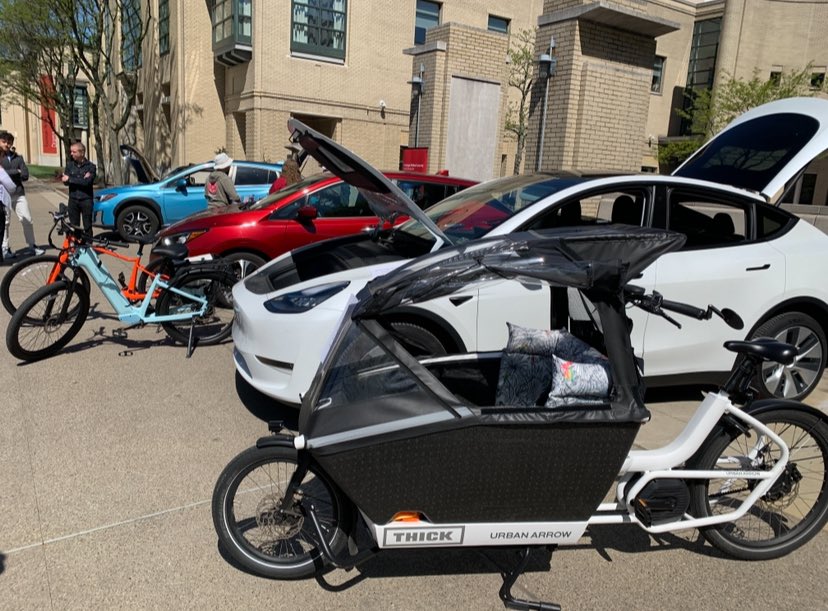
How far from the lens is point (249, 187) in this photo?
46.8 feet

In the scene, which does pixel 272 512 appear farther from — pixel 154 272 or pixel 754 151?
pixel 754 151

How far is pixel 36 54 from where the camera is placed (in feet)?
91.4

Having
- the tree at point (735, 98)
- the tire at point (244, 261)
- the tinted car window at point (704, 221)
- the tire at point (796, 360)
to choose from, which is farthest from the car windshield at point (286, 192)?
the tree at point (735, 98)

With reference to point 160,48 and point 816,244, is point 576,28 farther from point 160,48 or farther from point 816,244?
point 160,48

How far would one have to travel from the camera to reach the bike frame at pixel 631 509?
2.70 metres

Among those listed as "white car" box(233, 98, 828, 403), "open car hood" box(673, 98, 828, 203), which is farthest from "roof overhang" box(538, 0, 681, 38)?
"white car" box(233, 98, 828, 403)

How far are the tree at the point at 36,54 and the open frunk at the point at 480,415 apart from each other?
24.3 meters

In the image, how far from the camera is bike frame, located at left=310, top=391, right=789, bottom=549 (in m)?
2.70

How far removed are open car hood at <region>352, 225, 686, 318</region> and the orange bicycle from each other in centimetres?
387

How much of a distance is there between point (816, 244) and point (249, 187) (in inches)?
453

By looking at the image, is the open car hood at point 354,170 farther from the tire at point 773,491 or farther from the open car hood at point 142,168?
the open car hood at point 142,168

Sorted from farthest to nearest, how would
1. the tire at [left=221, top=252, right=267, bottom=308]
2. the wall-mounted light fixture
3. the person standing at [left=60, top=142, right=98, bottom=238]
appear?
1. the person standing at [left=60, top=142, right=98, bottom=238]
2. the wall-mounted light fixture
3. the tire at [left=221, top=252, right=267, bottom=308]

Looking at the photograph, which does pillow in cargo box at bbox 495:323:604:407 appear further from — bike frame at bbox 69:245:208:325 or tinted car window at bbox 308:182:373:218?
tinted car window at bbox 308:182:373:218

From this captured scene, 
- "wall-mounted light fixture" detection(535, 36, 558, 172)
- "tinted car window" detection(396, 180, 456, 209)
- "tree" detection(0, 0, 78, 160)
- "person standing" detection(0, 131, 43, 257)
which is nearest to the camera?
"tinted car window" detection(396, 180, 456, 209)
